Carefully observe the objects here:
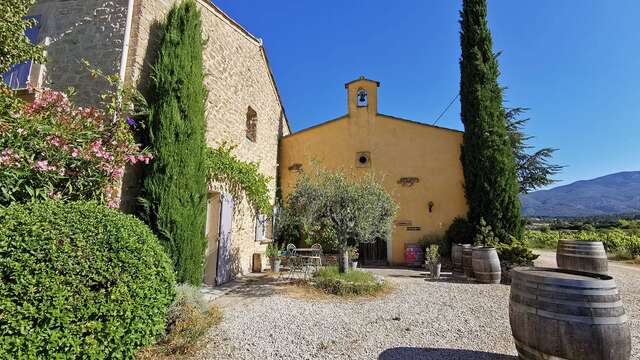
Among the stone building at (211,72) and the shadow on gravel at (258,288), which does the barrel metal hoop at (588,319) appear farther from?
the stone building at (211,72)

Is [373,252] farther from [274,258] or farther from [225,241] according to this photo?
[225,241]

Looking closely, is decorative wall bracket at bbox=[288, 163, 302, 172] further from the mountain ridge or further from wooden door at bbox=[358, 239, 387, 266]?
the mountain ridge

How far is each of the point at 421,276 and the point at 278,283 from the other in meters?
4.17

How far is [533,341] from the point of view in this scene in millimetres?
2789

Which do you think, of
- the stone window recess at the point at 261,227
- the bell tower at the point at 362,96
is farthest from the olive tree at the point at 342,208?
the bell tower at the point at 362,96

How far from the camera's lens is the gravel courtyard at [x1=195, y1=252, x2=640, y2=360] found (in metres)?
3.76

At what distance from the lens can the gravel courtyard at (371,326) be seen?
3762 mm

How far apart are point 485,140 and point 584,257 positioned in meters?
5.16

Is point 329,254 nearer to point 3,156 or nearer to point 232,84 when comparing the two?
point 232,84

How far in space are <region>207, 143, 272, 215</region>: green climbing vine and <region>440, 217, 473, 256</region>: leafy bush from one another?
6116 millimetres

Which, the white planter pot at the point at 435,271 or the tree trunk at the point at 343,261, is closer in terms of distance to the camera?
the tree trunk at the point at 343,261

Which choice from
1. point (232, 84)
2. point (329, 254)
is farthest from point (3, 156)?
point (329, 254)

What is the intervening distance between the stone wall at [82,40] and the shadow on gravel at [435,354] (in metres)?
6.33

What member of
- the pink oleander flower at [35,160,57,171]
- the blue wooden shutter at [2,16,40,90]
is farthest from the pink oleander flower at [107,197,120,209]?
the blue wooden shutter at [2,16,40,90]
